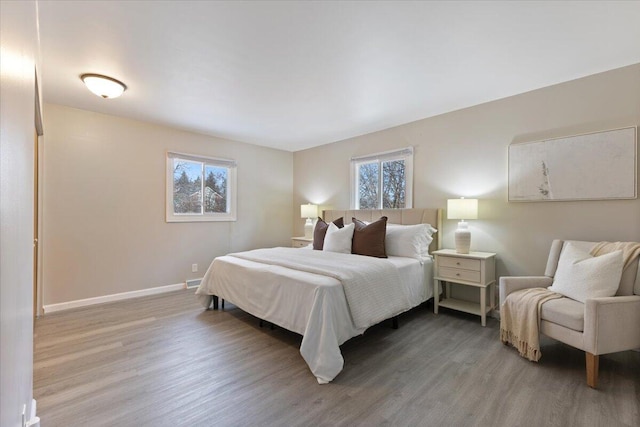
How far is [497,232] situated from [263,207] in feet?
12.5

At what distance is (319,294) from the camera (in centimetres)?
209

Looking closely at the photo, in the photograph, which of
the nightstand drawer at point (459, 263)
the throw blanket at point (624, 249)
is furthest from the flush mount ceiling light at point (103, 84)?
the throw blanket at point (624, 249)

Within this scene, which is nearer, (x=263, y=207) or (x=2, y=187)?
(x=2, y=187)

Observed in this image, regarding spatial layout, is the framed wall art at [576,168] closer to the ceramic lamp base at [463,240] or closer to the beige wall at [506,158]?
the beige wall at [506,158]

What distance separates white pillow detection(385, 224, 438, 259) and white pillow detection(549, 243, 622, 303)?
1248 mm

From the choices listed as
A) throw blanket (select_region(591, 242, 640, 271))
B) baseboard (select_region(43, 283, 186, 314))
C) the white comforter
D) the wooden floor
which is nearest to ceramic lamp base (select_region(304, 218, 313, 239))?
the white comforter

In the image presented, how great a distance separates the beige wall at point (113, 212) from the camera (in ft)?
10.8

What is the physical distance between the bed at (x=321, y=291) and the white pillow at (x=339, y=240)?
12.9 inches

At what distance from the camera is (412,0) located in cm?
170

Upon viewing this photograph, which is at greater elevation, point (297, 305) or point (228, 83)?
point (228, 83)

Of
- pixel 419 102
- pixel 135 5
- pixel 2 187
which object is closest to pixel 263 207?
pixel 419 102

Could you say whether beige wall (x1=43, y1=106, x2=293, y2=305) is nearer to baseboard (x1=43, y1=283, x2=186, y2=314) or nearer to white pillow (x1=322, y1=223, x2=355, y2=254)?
baseboard (x1=43, y1=283, x2=186, y2=314)

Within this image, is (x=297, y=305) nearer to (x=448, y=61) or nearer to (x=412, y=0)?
(x=412, y=0)

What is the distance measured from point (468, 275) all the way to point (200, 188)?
4018mm
